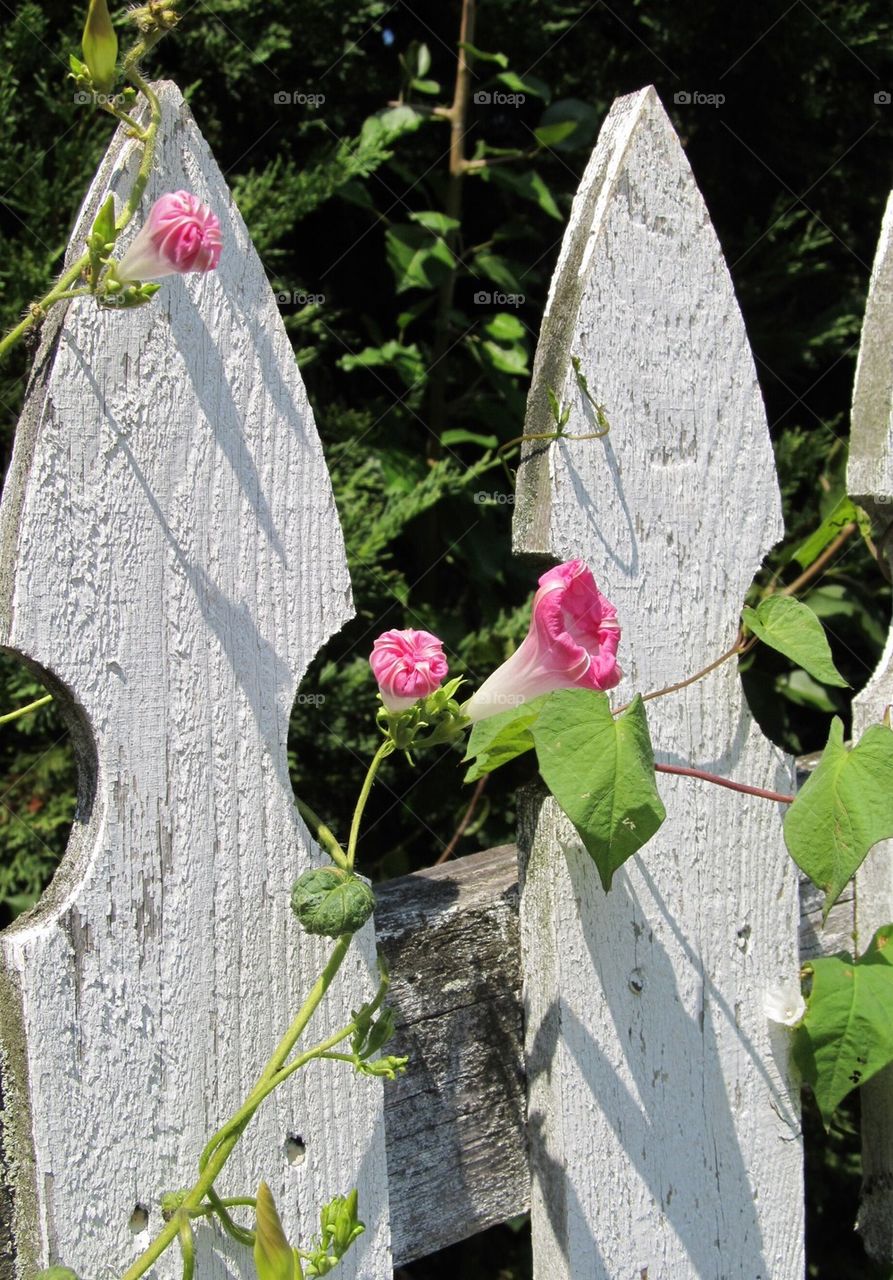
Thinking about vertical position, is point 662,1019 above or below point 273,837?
below

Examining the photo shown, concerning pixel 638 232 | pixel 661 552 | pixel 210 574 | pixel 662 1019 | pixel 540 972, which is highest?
pixel 638 232

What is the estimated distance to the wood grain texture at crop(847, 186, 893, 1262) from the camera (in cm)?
130

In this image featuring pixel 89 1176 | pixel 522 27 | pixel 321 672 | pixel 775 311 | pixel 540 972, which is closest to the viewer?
pixel 89 1176

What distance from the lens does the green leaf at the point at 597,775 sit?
0.91 m

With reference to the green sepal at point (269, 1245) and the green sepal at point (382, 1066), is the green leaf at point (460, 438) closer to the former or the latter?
the green sepal at point (382, 1066)

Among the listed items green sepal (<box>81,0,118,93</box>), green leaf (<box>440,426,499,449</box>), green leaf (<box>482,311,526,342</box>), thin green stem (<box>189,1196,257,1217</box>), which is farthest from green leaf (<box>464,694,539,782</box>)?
green leaf (<box>482,311,526,342</box>)

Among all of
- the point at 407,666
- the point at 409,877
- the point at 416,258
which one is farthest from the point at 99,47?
the point at 416,258

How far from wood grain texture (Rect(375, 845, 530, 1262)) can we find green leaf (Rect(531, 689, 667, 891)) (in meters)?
0.18

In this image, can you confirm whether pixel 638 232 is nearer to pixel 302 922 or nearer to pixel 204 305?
pixel 204 305

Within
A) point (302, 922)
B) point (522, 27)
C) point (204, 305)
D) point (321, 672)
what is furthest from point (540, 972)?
point (522, 27)

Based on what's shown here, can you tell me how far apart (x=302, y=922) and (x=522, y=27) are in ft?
5.18

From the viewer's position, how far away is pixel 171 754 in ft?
2.92

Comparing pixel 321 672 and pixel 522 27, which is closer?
pixel 321 672

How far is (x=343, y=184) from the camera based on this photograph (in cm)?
172
